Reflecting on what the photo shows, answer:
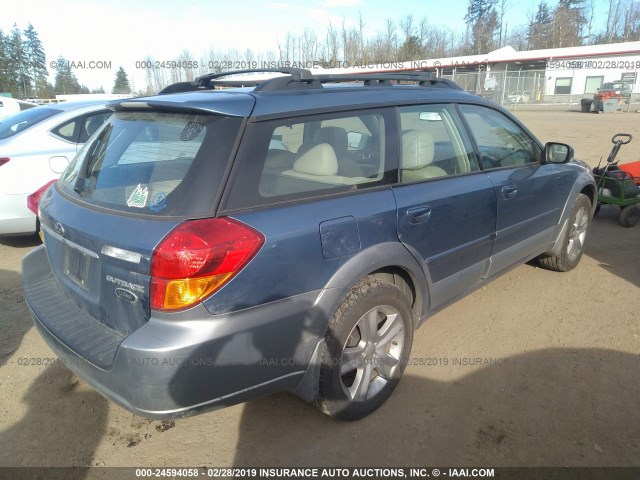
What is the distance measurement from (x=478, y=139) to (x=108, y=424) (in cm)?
301

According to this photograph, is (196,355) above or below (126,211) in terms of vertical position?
below

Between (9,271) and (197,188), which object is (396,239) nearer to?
(197,188)

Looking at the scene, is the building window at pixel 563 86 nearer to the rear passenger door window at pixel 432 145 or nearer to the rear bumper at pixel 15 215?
the rear passenger door window at pixel 432 145

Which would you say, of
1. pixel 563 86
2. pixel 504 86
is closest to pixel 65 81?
pixel 504 86

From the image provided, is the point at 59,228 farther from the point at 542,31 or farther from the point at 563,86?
the point at 542,31

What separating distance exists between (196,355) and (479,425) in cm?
163

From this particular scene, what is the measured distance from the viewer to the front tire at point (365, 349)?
2.36 meters

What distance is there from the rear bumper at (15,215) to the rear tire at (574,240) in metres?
5.23

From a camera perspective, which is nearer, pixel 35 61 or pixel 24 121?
pixel 24 121

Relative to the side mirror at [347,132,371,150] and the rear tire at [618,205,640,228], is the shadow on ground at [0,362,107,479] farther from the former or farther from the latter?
the rear tire at [618,205,640,228]

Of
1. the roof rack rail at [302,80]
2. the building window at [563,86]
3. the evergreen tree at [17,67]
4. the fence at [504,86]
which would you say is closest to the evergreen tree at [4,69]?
the evergreen tree at [17,67]

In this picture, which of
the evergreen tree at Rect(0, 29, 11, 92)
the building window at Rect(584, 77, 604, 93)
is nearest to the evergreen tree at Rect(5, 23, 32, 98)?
the evergreen tree at Rect(0, 29, 11, 92)

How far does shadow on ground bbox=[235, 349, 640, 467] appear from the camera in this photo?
2.37 metres

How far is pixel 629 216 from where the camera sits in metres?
6.10
